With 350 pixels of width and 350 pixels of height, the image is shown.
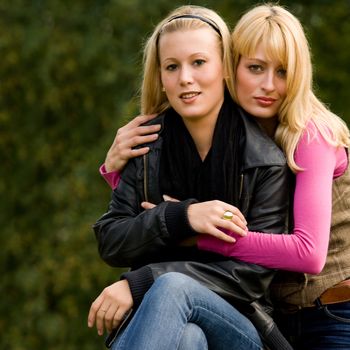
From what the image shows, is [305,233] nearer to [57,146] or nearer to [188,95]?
[188,95]

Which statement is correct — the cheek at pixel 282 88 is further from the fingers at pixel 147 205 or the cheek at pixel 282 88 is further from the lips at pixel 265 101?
the fingers at pixel 147 205

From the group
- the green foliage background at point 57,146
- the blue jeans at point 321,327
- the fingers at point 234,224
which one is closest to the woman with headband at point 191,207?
the fingers at point 234,224

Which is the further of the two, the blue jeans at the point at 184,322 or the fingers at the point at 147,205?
the fingers at the point at 147,205

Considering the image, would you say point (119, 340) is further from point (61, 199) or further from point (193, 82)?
point (61, 199)

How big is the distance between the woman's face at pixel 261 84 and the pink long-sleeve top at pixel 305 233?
0.72 feet

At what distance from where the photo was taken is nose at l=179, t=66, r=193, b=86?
11.8ft

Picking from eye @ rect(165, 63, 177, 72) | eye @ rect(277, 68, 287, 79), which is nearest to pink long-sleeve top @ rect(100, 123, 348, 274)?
eye @ rect(277, 68, 287, 79)

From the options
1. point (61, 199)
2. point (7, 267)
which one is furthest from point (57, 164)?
point (7, 267)

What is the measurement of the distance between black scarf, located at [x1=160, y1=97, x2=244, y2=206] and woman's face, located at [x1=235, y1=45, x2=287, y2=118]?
0.07 meters

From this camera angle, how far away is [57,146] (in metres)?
9.24

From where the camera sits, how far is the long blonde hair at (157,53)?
366 cm

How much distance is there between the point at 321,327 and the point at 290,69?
869 millimetres

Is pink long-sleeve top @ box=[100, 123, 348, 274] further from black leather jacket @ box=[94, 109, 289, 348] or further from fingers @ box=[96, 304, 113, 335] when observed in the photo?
fingers @ box=[96, 304, 113, 335]

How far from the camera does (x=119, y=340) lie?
3.36 metres
